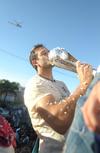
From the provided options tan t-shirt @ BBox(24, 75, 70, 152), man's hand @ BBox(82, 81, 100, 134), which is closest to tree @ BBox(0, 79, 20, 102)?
tan t-shirt @ BBox(24, 75, 70, 152)

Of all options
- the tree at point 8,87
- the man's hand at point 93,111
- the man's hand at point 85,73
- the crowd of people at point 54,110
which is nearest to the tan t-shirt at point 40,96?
the crowd of people at point 54,110

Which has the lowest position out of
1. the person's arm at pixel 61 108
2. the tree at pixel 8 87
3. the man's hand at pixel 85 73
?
the person's arm at pixel 61 108

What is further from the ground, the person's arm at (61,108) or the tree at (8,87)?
the tree at (8,87)

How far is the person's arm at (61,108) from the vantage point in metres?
2.62

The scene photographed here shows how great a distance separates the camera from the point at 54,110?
264cm

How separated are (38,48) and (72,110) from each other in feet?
3.72

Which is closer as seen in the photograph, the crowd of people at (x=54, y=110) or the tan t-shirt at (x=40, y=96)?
the crowd of people at (x=54, y=110)

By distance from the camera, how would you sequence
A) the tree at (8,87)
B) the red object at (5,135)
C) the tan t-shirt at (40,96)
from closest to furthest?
the tan t-shirt at (40,96) < the red object at (5,135) < the tree at (8,87)

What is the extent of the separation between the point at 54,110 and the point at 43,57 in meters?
0.96

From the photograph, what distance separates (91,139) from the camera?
1.64 meters

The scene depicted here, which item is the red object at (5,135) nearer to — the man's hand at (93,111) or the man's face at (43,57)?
the man's face at (43,57)

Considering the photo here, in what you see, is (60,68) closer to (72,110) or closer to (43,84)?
(43,84)

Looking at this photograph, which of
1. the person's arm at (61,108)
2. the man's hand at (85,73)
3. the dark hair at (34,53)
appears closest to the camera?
the person's arm at (61,108)

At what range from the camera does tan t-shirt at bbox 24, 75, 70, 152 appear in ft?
9.76
